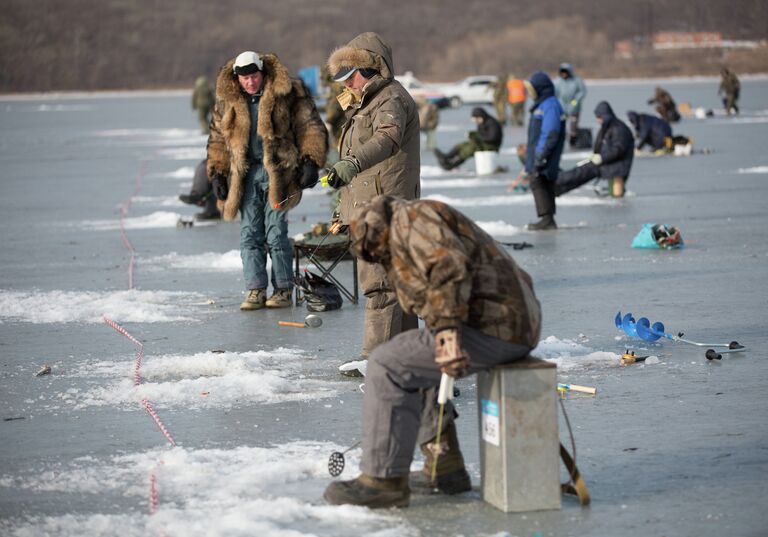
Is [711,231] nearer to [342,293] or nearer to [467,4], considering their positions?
[342,293]

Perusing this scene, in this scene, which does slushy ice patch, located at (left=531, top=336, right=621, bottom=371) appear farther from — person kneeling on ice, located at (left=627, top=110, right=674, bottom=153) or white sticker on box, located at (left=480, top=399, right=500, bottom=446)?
person kneeling on ice, located at (left=627, top=110, right=674, bottom=153)

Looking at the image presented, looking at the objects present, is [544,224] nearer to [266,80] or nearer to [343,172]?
[266,80]

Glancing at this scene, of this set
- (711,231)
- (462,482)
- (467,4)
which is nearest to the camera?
(462,482)

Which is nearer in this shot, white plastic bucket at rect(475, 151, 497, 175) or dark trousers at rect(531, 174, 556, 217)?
dark trousers at rect(531, 174, 556, 217)

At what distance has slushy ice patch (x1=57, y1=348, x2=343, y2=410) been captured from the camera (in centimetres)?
751

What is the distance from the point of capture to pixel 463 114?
56.2 meters

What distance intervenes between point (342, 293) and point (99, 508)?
5.73 metres

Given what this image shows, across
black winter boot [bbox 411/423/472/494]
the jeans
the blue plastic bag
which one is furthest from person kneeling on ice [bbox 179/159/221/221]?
black winter boot [bbox 411/423/472/494]

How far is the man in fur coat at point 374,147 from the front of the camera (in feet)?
24.5

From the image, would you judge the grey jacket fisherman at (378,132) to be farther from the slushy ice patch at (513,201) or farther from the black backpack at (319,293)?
the slushy ice patch at (513,201)

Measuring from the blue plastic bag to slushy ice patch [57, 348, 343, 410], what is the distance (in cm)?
556

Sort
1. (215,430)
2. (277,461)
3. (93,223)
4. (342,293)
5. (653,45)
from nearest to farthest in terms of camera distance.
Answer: (277,461)
(215,430)
(342,293)
(93,223)
(653,45)

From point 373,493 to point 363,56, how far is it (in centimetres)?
300

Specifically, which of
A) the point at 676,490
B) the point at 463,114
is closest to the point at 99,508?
the point at 676,490
